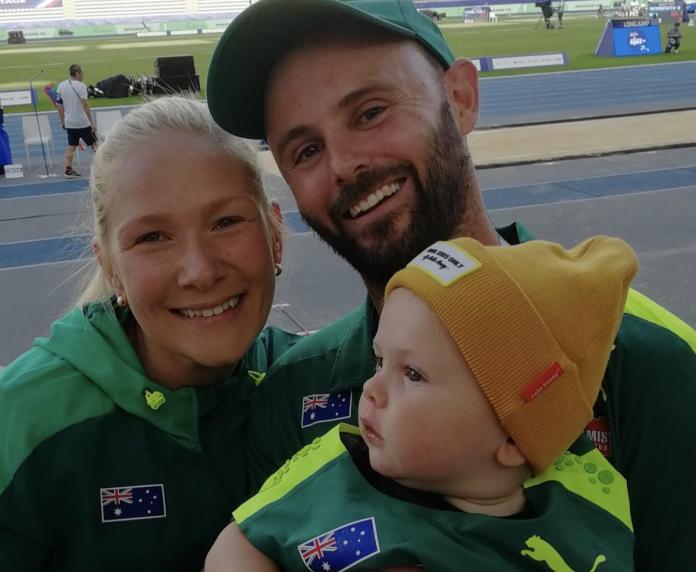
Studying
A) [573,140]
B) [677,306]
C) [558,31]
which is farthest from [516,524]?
[558,31]

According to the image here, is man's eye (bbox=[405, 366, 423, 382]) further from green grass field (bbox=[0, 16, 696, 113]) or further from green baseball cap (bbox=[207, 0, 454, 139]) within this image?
green grass field (bbox=[0, 16, 696, 113])

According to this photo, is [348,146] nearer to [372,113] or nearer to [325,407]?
[372,113]

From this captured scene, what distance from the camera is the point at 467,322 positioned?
1387 mm

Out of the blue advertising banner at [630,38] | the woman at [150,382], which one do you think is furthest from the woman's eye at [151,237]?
the blue advertising banner at [630,38]

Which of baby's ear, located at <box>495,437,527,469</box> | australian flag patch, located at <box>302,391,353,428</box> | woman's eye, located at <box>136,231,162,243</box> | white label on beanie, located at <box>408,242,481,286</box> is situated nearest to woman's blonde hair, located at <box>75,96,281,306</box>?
woman's eye, located at <box>136,231,162,243</box>

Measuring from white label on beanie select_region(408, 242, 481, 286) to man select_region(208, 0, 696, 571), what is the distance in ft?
1.12

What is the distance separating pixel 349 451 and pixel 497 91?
68.7ft

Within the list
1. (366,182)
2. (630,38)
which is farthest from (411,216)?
(630,38)

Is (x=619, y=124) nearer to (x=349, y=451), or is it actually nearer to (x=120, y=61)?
(x=349, y=451)

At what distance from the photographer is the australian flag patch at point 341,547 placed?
139cm

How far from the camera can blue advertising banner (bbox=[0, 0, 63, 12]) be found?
65631 millimetres

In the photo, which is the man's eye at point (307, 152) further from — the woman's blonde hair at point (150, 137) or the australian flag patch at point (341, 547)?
the australian flag patch at point (341, 547)

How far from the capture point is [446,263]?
4.76 feet

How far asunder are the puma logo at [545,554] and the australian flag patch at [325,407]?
0.58 metres
